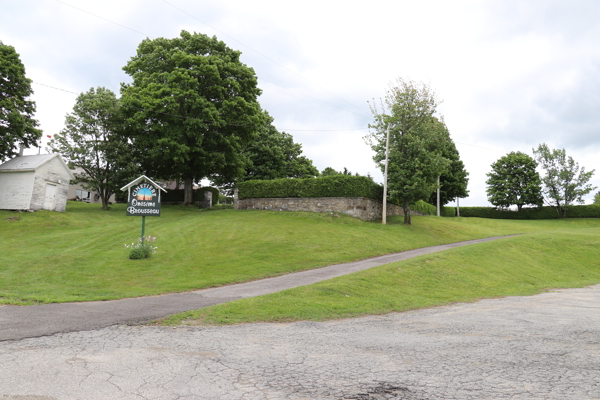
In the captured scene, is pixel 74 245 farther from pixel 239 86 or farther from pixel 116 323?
pixel 239 86

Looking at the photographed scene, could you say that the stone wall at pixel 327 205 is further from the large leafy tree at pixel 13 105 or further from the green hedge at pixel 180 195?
the large leafy tree at pixel 13 105

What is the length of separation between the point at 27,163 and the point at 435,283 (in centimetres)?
3661

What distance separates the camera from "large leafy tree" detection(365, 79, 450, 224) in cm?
3250

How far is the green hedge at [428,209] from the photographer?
49.6 metres

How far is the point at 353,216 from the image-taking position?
32594mm

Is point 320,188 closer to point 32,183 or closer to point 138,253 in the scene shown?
point 138,253

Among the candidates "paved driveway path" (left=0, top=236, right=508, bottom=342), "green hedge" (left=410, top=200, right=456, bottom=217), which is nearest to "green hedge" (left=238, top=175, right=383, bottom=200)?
"green hedge" (left=410, top=200, right=456, bottom=217)

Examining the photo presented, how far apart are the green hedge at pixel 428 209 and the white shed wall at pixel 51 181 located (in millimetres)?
38817

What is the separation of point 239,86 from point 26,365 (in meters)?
35.0

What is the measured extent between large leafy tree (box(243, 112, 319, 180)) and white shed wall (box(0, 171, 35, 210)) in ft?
73.7

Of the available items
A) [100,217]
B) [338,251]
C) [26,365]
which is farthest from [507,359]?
[100,217]

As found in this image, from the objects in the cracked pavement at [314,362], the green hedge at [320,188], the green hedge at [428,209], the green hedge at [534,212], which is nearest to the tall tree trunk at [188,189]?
the green hedge at [320,188]

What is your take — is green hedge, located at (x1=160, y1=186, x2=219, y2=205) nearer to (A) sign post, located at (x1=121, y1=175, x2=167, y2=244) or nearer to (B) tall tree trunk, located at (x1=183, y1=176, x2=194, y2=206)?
(B) tall tree trunk, located at (x1=183, y1=176, x2=194, y2=206)

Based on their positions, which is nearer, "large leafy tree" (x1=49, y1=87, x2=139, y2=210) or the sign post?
the sign post
